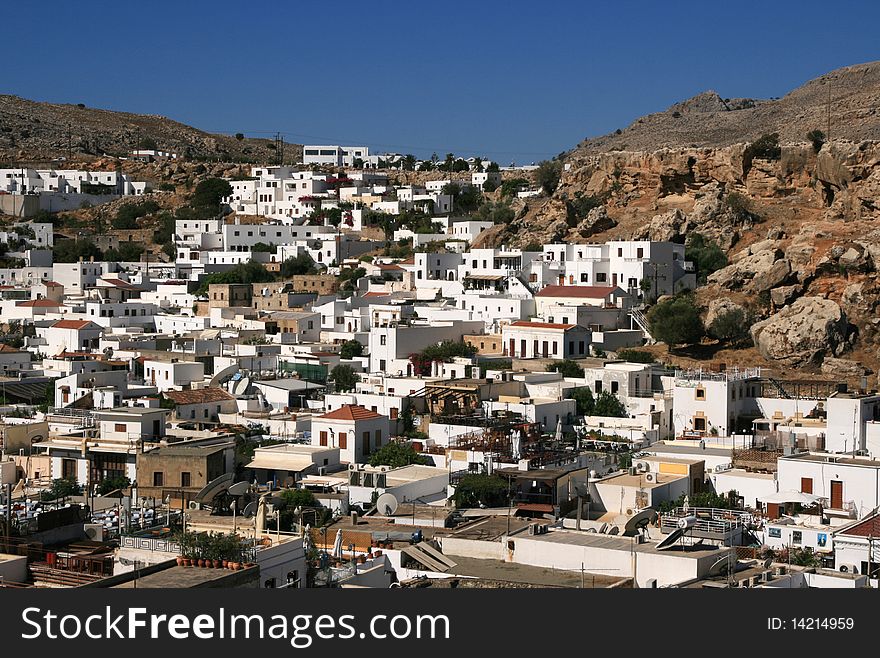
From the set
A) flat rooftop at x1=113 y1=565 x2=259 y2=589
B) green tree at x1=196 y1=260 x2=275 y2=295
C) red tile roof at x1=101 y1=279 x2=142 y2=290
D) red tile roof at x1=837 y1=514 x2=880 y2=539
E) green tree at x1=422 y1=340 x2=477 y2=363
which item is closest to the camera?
flat rooftop at x1=113 y1=565 x2=259 y2=589

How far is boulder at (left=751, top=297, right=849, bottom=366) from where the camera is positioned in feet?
117

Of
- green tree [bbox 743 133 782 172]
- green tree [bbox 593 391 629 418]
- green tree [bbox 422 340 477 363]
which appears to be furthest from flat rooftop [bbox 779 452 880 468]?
green tree [bbox 743 133 782 172]

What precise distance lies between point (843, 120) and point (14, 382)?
124 ft

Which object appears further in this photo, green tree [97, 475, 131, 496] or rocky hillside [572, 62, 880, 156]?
rocky hillside [572, 62, 880, 156]

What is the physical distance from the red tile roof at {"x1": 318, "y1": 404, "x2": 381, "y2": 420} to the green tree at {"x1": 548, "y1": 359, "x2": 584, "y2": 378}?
281 inches

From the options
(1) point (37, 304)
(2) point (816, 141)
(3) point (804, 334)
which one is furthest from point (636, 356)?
(1) point (37, 304)

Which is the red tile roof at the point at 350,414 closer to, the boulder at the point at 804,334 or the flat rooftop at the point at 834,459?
the flat rooftop at the point at 834,459

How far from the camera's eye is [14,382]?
33719 millimetres

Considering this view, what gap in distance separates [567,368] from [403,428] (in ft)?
21.5

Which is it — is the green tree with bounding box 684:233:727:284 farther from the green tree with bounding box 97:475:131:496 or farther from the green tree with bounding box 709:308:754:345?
the green tree with bounding box 97:475:131:496

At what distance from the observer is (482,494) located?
23.0m

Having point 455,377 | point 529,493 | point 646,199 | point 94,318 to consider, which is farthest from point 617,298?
point 529,493

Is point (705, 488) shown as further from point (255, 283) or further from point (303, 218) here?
point (303, 218)

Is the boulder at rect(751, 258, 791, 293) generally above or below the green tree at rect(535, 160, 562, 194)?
below
